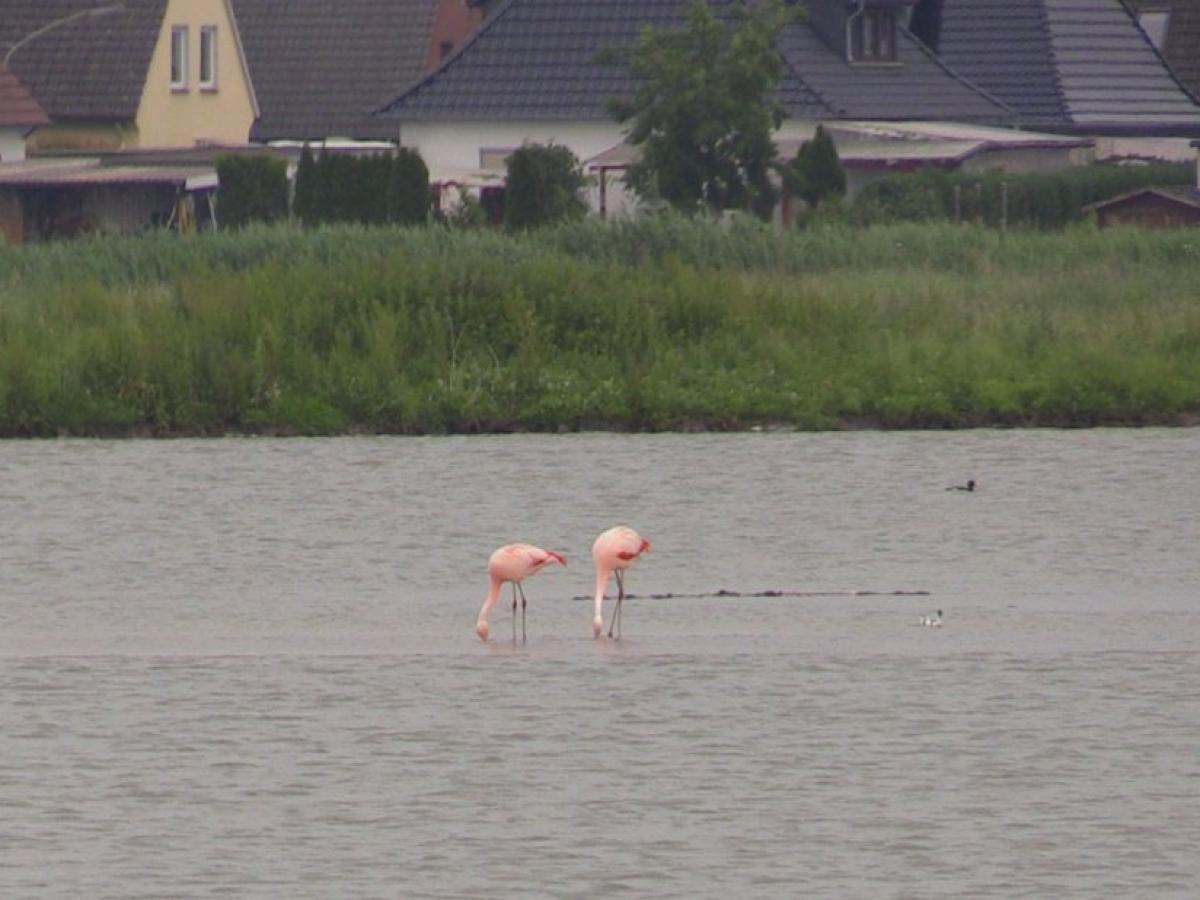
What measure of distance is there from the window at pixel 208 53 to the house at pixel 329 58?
34.9 inches

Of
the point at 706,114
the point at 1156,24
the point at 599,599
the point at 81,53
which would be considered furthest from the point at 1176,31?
the point at 599,599

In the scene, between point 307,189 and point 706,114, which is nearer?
point 307,189

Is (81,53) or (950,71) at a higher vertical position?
(81,53)

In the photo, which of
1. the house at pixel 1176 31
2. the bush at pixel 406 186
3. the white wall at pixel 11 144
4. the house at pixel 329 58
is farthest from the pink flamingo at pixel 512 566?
the house at pixel 329 58

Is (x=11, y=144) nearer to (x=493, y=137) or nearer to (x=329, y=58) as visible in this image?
(x=493, y=137)

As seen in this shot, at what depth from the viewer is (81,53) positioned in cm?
7025

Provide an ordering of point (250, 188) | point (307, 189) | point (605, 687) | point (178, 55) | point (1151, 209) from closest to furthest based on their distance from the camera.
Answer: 1. point (605, 687)
2. point (1151, 209)
3. point (307, 189)
4. point (250, 188)
5. point (178, 55)

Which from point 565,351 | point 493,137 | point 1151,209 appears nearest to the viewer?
point 565,351

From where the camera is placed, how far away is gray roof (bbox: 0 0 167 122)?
69062 mm

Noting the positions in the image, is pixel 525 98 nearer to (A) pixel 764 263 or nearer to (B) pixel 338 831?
(A) pixel 764 263

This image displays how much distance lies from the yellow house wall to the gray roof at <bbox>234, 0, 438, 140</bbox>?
0.41m

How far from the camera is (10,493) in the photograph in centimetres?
2150

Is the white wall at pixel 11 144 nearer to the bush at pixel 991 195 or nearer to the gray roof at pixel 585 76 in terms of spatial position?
the gray roof at pixel 585 76

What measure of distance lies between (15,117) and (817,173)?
22385 mm
